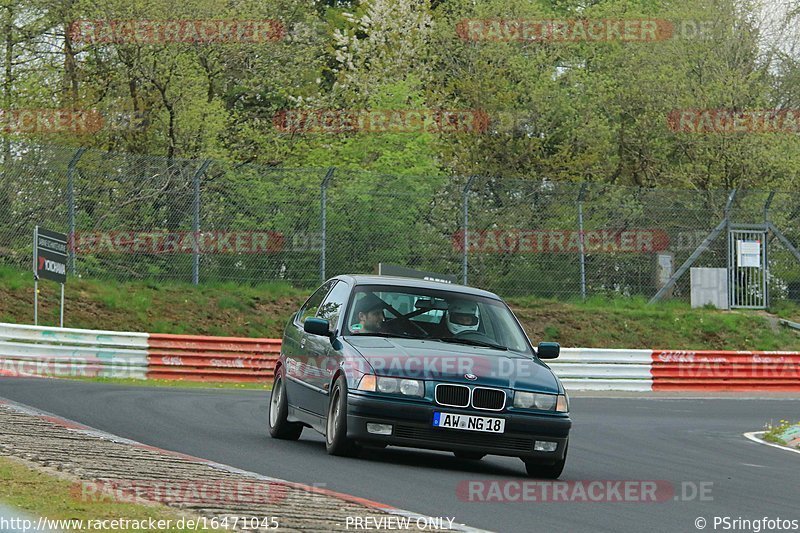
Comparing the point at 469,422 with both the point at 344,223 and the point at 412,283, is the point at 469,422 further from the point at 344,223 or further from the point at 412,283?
the point at 344,223

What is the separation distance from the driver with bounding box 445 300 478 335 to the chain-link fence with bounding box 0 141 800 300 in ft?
57.3

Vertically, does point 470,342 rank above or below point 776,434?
above

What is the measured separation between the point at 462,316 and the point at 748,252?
23.5m

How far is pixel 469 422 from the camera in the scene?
1089cm

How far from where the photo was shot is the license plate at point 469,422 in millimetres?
10867

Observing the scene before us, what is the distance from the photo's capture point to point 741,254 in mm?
34344

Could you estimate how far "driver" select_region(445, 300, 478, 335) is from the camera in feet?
39.7

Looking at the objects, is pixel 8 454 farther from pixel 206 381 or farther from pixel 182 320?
pixel 182 320

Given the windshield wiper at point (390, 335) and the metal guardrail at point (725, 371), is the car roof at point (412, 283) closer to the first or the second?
the windshield wiper at point (390, 335)

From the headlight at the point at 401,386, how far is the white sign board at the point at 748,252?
24.7 meters

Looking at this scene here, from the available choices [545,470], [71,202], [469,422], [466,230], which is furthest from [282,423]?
[466,230]

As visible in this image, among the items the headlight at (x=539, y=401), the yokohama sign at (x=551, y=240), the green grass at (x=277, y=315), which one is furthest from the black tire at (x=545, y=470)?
the yokohama sign at (x=551, y=240)

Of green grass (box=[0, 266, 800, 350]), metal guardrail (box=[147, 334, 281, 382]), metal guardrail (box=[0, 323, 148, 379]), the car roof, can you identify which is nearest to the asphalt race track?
the car roof

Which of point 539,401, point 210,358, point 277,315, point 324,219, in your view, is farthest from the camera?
point 277,315
